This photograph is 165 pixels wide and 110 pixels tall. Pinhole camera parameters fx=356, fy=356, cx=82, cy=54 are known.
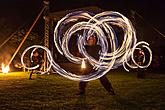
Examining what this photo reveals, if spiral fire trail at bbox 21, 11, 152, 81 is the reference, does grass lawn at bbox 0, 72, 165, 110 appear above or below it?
below

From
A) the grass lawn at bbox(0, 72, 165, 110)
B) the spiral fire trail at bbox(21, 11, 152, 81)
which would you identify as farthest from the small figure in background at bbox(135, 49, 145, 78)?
the grass lawn at bbox(0, 72, 165, 110)

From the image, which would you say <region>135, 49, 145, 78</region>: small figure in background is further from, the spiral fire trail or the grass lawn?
the grass lawn

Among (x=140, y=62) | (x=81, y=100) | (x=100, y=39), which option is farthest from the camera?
(x=140, y=62)

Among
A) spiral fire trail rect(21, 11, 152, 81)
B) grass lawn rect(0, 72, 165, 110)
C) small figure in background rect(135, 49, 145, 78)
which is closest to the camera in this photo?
grass lawn rect(0, 72, 165, 110)

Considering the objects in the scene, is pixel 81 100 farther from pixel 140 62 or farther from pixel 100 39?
pixel 140 62

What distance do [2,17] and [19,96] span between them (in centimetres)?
1886

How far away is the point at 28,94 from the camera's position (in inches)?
441

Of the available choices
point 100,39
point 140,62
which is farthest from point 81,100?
point 140,62

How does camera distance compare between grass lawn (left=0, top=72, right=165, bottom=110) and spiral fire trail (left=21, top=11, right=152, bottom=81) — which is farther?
spiral fire trail (left=21, top=11, right=152, bottom=81)

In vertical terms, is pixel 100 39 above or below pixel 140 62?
Answer: above

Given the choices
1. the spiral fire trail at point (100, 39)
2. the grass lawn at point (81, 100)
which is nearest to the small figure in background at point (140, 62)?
the spiral fire trail at point (100, 39)

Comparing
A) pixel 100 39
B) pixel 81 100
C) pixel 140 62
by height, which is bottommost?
pixel 81 100

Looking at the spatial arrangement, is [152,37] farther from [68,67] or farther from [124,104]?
[124,104]

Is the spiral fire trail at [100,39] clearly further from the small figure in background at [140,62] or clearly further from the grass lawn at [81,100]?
the grass lawn at [81,100]
